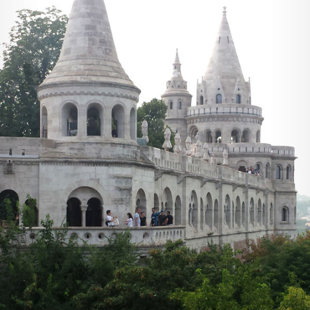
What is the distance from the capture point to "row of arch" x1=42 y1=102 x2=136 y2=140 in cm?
3731

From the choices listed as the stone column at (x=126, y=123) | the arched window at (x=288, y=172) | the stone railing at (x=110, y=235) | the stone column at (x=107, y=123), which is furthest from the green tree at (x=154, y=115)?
the stone railing at (x=110, y=235)

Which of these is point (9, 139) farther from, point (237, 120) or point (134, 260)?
point (237, 120)

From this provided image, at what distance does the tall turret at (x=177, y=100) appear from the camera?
8756cm

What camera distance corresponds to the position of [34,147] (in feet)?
117

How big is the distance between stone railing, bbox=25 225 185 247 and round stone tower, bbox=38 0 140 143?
5.43 metres

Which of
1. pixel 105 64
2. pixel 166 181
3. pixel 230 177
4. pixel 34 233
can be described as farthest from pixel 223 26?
pixel 34 233

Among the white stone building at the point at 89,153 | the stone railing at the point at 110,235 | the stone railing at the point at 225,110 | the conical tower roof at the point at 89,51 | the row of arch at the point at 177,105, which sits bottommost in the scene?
the stone railing at the point at 110,235

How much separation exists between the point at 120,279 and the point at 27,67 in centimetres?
2718

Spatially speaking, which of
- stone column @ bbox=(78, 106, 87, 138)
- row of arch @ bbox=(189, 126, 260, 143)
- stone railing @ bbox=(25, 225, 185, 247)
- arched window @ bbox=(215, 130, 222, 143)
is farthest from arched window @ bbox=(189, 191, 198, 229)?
arched window @ bbox=(215, 130, 222, 143)

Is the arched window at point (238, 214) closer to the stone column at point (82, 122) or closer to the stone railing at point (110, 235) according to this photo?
the stone column at point (82, 122)

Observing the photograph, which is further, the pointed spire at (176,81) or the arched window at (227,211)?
the pointed spire at (176,81)

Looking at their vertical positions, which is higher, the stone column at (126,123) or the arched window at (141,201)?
the stone column at (126,123)

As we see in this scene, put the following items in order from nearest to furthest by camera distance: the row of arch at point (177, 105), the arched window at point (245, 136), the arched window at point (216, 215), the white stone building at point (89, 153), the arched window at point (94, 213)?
the white stone building at point (89, 153), the arched window at point (94, 213), the arched window at point (216, 215), the arched window at point (245, 136), the row of arch at point (177, 105)

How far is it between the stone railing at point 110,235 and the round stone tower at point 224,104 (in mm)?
50633
